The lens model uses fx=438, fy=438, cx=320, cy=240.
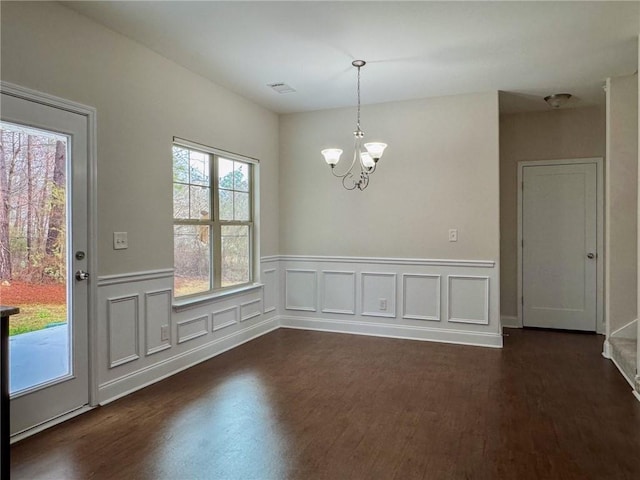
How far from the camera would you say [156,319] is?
139 inches

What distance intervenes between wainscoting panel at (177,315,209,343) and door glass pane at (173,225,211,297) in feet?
0.84

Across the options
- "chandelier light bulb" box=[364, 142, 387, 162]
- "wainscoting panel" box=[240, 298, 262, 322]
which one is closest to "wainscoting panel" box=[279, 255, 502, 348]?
"wainscoting panel" box=[240, 298, 262, 322]

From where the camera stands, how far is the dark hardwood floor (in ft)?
7.30

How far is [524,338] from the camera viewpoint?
16.0 feet

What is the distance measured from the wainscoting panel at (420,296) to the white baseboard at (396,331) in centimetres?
15

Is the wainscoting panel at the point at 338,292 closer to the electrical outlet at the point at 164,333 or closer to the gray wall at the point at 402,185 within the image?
the gray wall at the point at 402,185

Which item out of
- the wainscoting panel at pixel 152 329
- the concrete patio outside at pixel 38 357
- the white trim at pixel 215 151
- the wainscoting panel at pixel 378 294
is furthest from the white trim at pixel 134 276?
the wainscoting panel at pixel 378 294

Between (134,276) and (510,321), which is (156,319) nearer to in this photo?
(134,276)

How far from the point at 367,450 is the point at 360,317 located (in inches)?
106

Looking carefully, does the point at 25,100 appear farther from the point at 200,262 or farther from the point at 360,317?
the point at 360,317

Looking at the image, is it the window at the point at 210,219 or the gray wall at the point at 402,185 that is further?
the gray wall at the point at 402,185

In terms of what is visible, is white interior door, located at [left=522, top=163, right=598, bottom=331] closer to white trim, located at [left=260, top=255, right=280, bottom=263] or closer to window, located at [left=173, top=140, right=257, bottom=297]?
white trim, located at [left=260, top=255, right=280, bottom=263]

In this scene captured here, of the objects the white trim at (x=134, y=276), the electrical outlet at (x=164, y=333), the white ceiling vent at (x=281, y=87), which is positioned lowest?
the electrical outlet at (x=164, y=333)

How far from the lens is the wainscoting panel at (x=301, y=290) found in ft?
17.4
